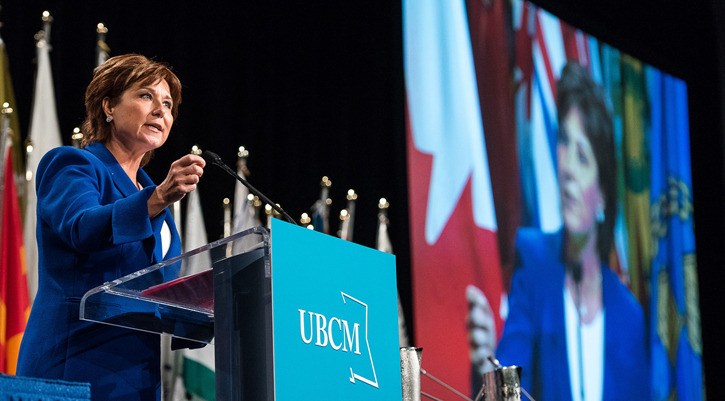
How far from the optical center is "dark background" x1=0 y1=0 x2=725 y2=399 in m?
4.12

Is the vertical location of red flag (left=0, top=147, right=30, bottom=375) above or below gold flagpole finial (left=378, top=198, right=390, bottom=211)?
below

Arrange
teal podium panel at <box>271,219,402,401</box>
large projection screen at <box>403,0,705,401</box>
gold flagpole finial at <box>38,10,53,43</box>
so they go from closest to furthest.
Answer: teal podium panel at <box>271,219,402,401</box>
gold flagpole finial at <box>38,10,53,43</box>
large projection screen at <box>403,0,705,401</box>

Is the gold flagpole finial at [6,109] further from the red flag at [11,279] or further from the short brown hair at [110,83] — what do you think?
the short brown hair at [110,83]

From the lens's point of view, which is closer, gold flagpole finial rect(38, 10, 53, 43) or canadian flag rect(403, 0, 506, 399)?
gold flagpole finial rect(38, 10, 53, 43)

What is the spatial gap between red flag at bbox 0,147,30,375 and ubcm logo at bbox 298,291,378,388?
2169mm

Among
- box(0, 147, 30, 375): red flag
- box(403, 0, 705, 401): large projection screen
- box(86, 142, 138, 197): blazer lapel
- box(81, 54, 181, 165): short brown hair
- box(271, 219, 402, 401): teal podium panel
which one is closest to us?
box(271, 219, 402, 401): teal podium panel

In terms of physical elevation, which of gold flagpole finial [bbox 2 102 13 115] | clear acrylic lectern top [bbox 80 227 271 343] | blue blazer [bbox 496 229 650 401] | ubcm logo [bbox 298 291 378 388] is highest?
gold flagpole finial [bbox 2 102 13 115]

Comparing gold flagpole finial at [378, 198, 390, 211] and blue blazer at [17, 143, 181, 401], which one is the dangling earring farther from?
blue blazer at [17, 143, 181, 401]

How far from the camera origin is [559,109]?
226 inches

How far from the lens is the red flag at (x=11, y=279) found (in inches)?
141

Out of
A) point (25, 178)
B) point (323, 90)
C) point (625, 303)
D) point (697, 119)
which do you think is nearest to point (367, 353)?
point (25, 178)

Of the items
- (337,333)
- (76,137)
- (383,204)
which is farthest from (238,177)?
(383,204)

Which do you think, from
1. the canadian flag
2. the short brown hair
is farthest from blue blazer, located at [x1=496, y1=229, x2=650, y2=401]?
the short brown hair

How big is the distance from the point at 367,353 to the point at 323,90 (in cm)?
344
